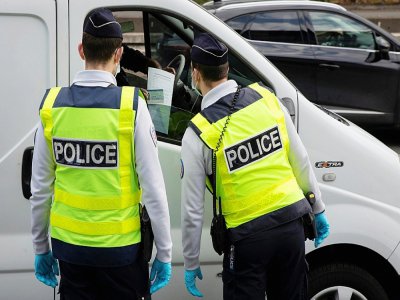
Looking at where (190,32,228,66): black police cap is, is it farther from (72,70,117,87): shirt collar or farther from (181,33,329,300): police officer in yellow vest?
(72,70,117,87): shirt collar

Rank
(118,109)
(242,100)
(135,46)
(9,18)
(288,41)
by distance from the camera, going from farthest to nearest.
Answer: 1. (288,41)
2. (135,46)
3. (9,18)
4. (242,100)
5. (118,109)

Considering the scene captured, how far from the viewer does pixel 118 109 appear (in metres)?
A: 2.27

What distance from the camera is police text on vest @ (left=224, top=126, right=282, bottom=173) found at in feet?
8.13

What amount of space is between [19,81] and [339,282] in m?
1.78

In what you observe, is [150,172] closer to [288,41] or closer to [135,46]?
[135,46]

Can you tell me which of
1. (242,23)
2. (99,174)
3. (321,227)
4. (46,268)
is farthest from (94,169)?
(242,23)

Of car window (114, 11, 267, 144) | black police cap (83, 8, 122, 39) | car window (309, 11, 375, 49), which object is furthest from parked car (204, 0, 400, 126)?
black police cap (83, 8, 122, 39)

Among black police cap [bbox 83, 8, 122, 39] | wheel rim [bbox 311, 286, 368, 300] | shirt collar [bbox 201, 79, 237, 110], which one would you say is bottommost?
wheel rim [bbox 311, 286, 368, 300]

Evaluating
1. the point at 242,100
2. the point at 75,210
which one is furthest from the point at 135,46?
the point at 75,210

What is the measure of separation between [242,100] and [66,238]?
854 millimetres

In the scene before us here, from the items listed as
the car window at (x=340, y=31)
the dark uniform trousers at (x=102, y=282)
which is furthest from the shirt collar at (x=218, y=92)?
the car window at (x=340, y=31)

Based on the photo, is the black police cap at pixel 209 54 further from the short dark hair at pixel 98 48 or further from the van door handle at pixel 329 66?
the van door handle at pixel 329 66

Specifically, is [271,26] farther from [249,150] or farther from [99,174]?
[99,174]

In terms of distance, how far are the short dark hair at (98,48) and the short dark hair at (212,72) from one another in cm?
39
